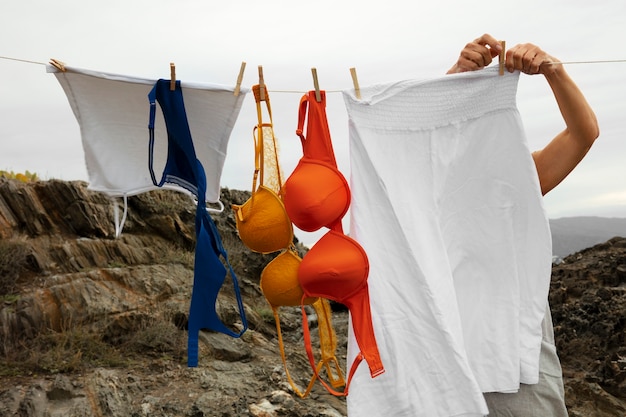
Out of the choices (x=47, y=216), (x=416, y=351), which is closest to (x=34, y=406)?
(x=47, y=216)

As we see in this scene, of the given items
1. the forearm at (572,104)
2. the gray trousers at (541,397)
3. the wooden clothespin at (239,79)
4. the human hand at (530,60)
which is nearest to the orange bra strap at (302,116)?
the wooden clothespin at (239,79)

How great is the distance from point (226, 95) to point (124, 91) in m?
0.52

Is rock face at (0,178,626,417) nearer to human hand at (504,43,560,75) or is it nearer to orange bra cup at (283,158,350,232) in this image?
orange bra cup at (283,158,350,232)

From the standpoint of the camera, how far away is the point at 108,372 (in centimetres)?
533

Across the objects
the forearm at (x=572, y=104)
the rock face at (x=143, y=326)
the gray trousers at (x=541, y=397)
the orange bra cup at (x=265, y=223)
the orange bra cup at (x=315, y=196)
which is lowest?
the rock face at (x=143, y=326)

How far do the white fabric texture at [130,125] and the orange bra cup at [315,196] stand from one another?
0.54 m

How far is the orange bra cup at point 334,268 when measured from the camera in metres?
2.02

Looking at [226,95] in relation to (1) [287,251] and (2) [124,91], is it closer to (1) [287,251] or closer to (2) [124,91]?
(2) [124,91]

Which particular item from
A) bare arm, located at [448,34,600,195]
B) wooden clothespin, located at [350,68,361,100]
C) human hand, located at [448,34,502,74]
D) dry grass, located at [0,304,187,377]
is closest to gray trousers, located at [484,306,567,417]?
bare arm, located at [448,34,600,195]

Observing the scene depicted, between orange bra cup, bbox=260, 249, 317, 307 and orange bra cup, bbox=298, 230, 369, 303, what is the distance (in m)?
0.05

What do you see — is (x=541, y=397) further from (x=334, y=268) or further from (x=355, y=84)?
(x=355, y=84)

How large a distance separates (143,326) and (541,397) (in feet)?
15.0

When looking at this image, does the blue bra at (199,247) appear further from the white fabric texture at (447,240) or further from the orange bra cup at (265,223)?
the white fabric texture at (447,240)

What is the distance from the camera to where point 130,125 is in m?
2.83
